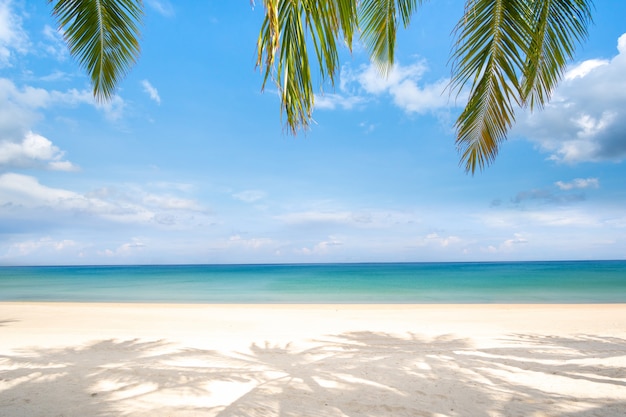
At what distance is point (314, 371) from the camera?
485 cm

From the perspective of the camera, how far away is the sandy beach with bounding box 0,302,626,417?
3648 mm

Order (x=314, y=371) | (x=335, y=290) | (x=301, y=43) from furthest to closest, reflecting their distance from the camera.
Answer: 1. (x=335, y=290)
2. (x=314, y=371)
3. (x=301, y=43)

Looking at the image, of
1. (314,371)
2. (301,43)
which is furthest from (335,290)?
(301,43)

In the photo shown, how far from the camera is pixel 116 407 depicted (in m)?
3.61

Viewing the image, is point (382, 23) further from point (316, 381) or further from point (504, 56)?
point (316, 381)

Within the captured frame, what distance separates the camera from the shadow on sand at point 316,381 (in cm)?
360

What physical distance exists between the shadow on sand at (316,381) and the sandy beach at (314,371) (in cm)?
2

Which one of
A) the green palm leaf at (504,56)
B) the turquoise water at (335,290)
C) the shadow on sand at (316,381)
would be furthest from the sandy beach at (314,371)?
the turquoise water at (335,290)

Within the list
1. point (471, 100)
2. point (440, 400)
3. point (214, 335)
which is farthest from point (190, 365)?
point (471, 100)

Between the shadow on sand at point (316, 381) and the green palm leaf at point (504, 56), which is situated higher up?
the green palm leaf at point (504, 56)

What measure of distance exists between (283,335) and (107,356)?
3.18 m

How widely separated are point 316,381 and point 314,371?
18.0 inches

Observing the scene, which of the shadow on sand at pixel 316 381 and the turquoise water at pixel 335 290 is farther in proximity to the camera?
the turquoise water at pixel 335 290

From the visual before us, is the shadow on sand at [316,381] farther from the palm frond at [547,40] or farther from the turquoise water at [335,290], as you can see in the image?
the turquoise water at [335,290]
